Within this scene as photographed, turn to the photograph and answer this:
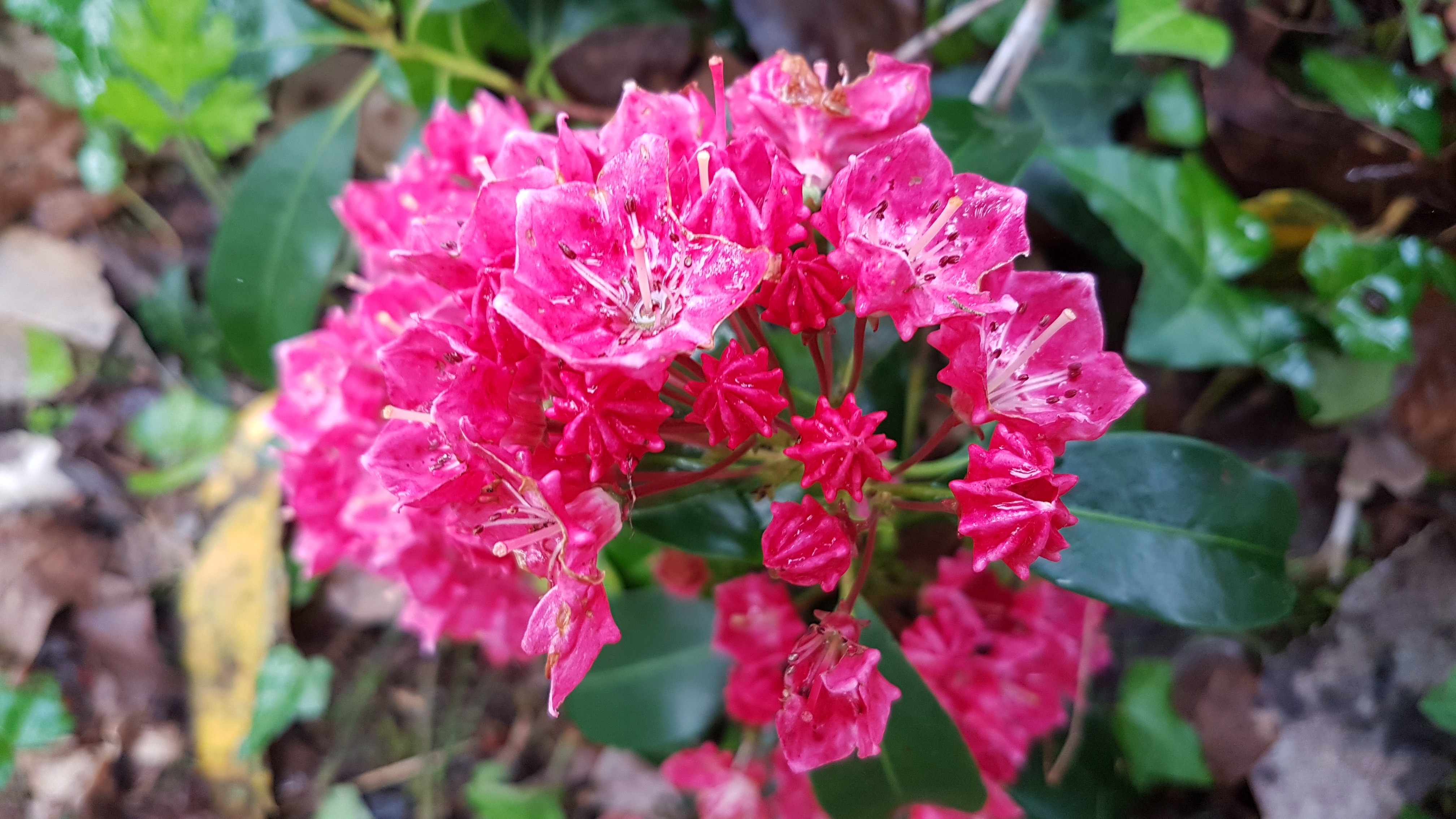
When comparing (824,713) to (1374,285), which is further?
(1374,285)

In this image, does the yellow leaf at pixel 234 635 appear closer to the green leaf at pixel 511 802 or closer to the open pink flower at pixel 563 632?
the green leaf at pixel 511 802

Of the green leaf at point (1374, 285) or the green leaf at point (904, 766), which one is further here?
the green leaf at point (1374, 285)

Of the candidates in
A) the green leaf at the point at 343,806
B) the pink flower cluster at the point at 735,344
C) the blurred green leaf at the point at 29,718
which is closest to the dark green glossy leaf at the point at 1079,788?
the pink flower cluster at the point at 735,344

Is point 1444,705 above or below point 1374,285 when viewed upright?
below

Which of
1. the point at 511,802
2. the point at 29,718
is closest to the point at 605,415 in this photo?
the point at 511,802

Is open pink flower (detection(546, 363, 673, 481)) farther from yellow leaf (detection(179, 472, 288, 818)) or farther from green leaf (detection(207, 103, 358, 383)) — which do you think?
yellow leaf (detection(179, 472, 288, 818))

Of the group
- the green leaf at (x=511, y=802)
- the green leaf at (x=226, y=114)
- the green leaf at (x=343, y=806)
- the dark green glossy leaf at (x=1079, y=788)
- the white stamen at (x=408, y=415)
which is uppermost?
the green leaf at (x=226, y=114)

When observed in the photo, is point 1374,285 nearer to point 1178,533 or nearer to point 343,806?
point 1178,533
